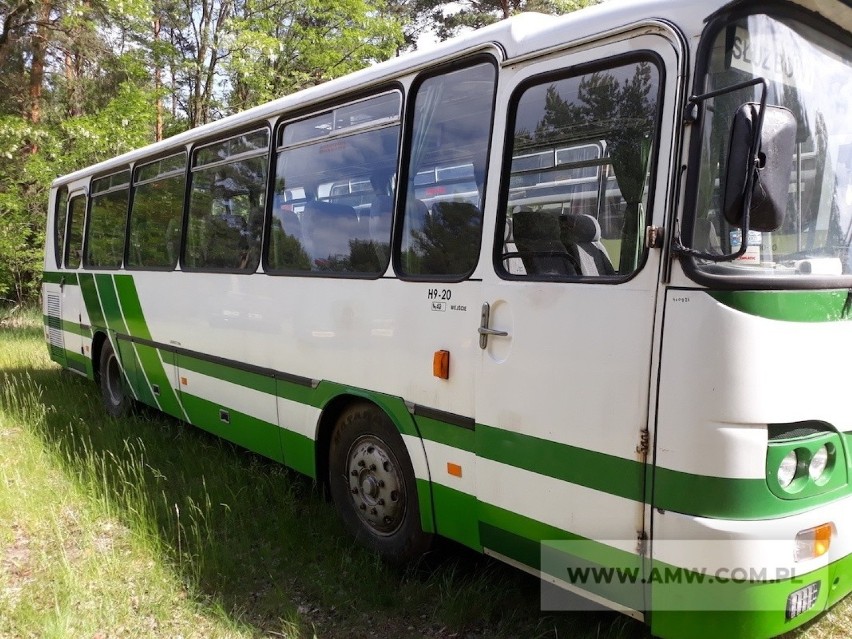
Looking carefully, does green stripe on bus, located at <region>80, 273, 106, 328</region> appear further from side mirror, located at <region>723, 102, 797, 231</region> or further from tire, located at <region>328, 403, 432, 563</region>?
side mirror, located at <region>723, 102, 797, 231</region>

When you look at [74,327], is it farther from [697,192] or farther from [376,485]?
[697,192]

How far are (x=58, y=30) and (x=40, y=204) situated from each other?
372cm

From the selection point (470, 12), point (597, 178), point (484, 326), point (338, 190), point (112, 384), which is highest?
point (470, 12)

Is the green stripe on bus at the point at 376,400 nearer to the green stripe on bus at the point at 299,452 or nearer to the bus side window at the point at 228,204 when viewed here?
the green stripe on bus at the point at 299,452

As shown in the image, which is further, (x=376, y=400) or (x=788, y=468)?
(x=376, y=400)

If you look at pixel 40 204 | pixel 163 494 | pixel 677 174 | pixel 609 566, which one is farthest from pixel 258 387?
pixel 40 204

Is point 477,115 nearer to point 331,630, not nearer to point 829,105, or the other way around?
point 829,105

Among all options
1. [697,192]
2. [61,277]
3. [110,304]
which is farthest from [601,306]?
[61,277]

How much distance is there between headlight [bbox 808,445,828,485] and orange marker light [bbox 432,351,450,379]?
161cm

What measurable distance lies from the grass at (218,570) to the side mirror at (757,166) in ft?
6.46

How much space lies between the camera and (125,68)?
15094mm

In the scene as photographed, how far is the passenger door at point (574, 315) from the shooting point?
275 centimetres

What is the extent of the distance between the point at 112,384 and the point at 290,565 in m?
4.91

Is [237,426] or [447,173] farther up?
[447,173]
